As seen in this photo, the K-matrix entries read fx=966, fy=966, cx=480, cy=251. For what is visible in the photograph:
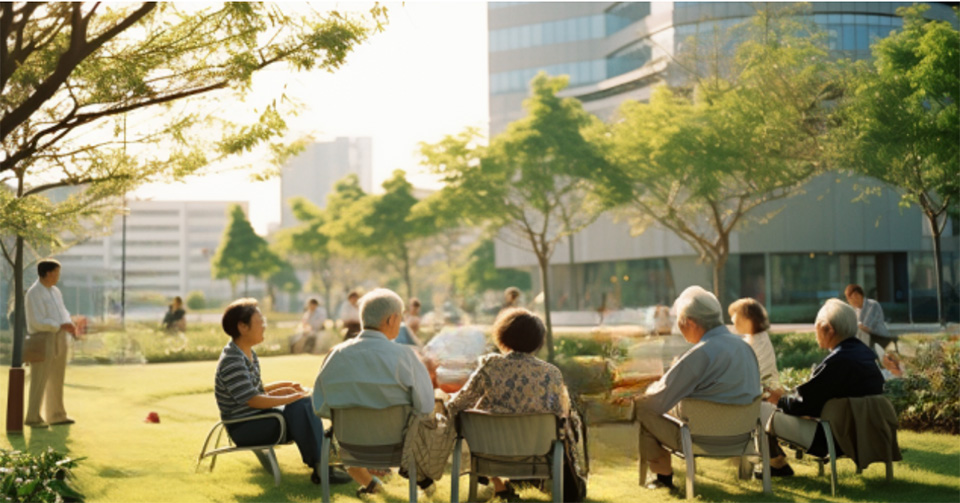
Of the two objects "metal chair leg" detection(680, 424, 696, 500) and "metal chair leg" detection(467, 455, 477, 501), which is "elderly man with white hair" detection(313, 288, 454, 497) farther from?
"metal chair leg" detection(680, 424, 696, 500)

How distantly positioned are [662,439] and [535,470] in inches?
41.1

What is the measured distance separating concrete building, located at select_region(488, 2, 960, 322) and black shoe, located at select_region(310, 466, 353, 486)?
25.7ft

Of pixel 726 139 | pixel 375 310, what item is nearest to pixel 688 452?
pixel 375 310

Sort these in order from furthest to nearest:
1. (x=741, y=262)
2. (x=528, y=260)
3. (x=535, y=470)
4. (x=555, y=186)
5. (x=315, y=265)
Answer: (x=315, y=265) → (x=528, y=260) → (x=555, y=186) → (x=741, y=262) → (x=535, y=470)


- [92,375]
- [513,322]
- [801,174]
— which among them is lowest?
[92,375]

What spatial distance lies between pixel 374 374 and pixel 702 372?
6.33 feet

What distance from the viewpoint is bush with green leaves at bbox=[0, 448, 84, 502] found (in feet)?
17.4

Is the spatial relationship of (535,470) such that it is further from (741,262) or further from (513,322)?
(741,262)

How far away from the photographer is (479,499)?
578 cm

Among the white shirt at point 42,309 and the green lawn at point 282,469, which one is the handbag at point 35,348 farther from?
the green lawn at point 282,469

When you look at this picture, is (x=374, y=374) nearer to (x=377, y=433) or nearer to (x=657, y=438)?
(x=377, y=433)

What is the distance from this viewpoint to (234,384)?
6055 millimetres

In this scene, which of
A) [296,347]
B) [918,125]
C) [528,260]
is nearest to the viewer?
[918,125]

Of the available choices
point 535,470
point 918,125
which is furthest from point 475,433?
point 918,125
